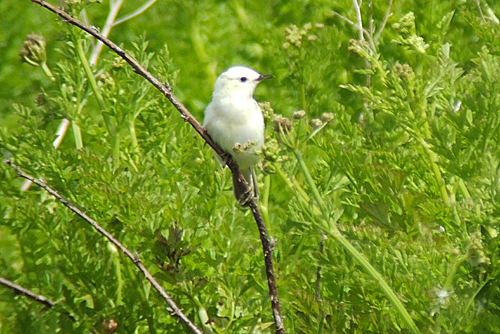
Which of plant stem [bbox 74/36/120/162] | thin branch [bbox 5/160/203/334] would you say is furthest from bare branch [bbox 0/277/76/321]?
plant stem [bbox 74/36/120/162]

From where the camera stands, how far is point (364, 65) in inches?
180

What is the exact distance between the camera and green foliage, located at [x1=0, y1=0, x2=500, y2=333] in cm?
219

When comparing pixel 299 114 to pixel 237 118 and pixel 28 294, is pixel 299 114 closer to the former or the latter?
pixel 28 294

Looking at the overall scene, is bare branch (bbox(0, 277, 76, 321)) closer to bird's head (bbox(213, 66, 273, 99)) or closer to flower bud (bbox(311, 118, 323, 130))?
flower bud (bbox(311, 118, 323, 130))

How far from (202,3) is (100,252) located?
8.55 ft

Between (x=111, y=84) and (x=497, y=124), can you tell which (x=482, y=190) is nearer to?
(x=497, y=124)

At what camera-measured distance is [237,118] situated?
3.43 meters

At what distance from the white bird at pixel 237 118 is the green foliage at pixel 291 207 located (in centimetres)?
12

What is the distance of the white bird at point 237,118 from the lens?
3355 millimetres

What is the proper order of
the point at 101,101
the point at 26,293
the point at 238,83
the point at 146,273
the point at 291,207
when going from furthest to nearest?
the point at 238,83 < the point at 101,101 < the point at 291,207 < the point at 26,293 < the point at 146,273

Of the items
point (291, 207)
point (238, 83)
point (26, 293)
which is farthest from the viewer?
point (238, 83)

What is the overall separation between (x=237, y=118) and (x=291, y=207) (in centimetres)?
65

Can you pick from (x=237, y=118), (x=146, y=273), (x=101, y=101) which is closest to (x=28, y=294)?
(x=146, y=273)

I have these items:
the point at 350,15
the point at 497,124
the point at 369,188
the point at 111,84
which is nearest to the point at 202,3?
the point at 350,15
